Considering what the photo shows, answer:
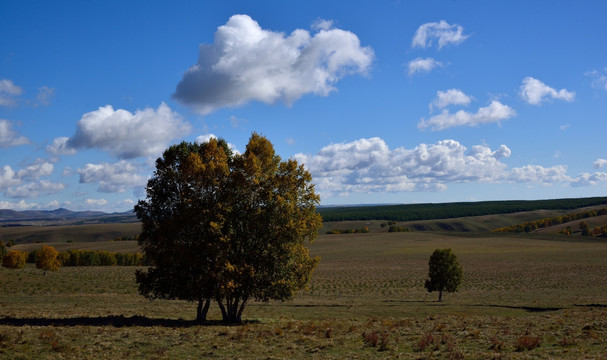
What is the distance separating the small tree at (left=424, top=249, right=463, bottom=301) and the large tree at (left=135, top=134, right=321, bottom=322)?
3316 centimetres

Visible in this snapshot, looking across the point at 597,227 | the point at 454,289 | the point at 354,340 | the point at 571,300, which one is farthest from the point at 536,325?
the point at 597,227

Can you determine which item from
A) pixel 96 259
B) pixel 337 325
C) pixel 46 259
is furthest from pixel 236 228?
pixel 96 259

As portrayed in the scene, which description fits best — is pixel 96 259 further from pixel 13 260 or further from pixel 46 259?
pixel 46 259

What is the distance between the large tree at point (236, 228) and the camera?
2859 cm

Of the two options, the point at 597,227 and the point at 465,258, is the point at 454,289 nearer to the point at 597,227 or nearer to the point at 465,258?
the point at 465,258

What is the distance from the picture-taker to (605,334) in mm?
23828

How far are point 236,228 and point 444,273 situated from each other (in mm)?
37418

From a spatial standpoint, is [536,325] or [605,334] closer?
[605,334]

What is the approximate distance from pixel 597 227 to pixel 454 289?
6851 inches

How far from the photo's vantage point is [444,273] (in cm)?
5875

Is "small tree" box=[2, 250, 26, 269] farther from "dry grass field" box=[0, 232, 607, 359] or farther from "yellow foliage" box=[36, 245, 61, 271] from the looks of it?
"dry grass field" box=[0, 232, 607, 359]

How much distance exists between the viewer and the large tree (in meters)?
28.6

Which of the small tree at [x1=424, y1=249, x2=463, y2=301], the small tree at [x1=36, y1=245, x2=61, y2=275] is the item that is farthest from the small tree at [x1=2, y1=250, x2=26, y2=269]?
the small tree at [x1=424, y1=249, x2=463, y2=301]

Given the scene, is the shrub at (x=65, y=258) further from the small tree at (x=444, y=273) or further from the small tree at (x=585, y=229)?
the small tree at (x=585, y=229)
